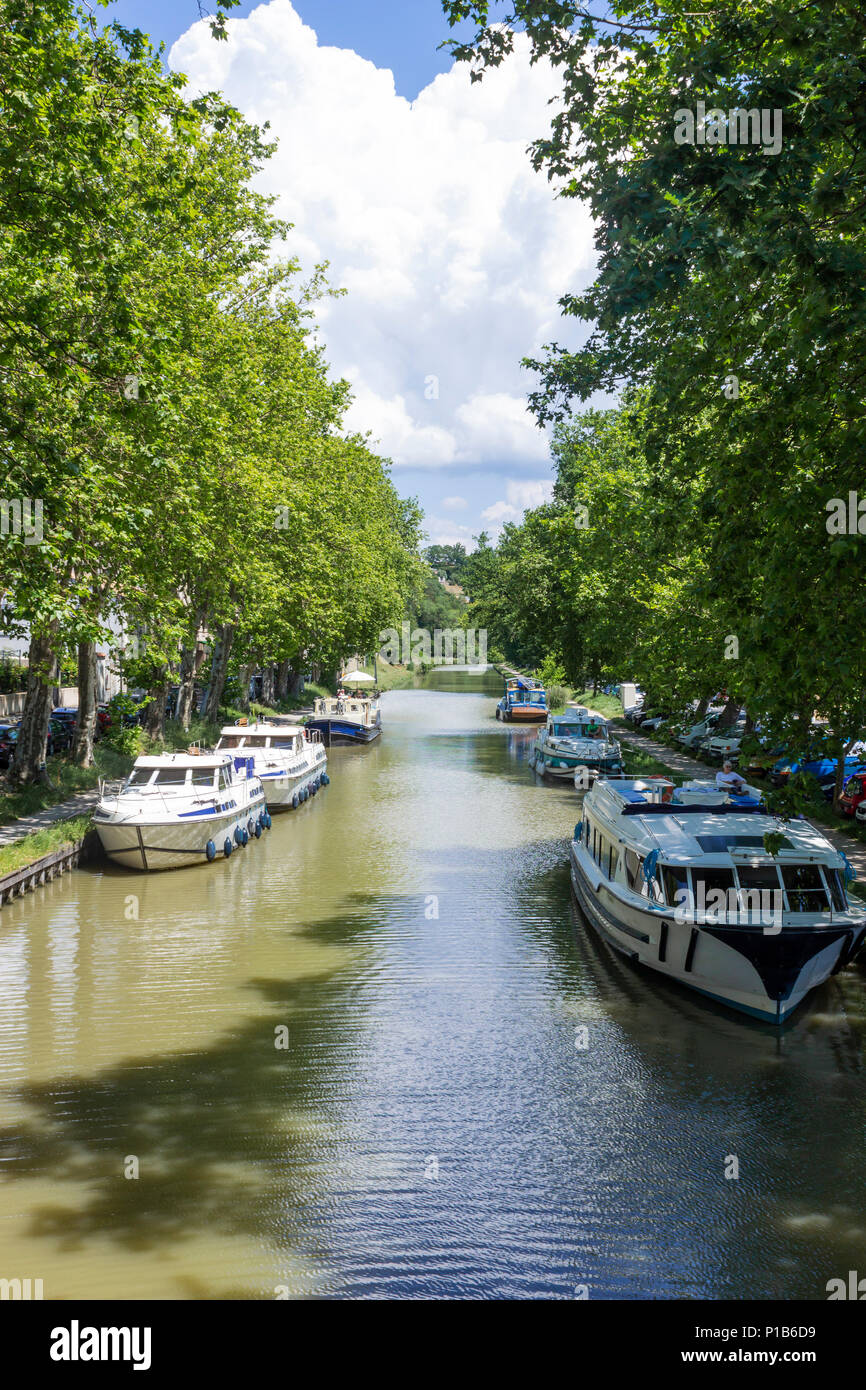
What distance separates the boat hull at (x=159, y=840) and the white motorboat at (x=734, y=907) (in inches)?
381

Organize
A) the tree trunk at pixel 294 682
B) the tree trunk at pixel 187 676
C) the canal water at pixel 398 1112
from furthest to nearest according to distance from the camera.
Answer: the tree trunk at pixel 294 682, the tree trunk at pixel 187 676, the canal water at pixel 398 1112

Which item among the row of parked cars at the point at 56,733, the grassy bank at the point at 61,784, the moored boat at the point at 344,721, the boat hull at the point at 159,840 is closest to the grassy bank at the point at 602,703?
the moored boat at the point at 344,721

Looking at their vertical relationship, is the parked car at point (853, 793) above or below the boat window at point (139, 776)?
below

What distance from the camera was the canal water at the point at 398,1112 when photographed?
802 cm

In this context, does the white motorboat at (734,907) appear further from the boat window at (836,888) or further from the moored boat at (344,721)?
the moored boat at (344,721)

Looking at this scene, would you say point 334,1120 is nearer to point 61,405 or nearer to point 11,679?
point 61,405

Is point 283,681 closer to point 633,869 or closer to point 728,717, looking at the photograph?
point 728,717

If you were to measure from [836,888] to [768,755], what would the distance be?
3808 millimetres

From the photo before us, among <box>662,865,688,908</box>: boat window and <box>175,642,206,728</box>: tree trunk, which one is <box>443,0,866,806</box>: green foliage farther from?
<box>175,642,206,728</box>: tree trunk

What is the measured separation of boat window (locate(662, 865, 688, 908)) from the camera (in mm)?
13531

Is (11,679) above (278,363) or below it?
below

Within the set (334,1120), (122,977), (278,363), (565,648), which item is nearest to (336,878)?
(122,977)
